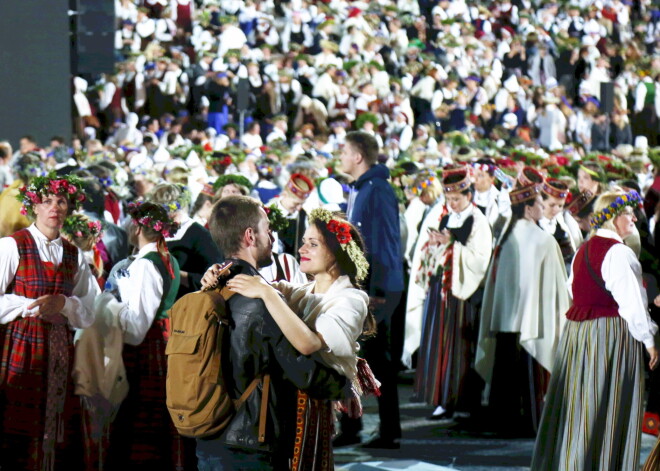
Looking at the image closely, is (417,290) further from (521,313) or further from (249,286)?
(249,286)

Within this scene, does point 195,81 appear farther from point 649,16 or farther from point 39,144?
point 649,16

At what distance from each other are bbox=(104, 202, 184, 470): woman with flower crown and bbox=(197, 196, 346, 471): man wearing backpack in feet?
7.61

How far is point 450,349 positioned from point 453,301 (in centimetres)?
35

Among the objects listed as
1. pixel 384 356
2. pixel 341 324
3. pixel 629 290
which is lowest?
pixel 384 356

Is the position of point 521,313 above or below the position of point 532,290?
below

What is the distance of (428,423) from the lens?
902 cm

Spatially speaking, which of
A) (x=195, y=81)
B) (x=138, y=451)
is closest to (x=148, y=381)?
(x=138, y=451)

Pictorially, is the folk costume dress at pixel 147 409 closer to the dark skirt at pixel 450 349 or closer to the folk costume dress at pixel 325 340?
the folk costume dress at pixel 325 340

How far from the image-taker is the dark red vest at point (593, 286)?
247 inches

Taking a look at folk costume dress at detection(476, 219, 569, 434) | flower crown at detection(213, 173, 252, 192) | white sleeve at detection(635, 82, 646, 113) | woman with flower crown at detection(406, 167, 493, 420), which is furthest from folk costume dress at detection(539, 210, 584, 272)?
white sleeve at detection(635, 82, 646, 113)

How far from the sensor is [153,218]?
6.63 metres

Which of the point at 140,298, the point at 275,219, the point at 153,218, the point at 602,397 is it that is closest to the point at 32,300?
the point at 140,298

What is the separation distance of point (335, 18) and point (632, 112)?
7198mm

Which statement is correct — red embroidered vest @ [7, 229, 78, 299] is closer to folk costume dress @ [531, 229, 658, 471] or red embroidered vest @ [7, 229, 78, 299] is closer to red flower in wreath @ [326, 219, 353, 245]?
red flower in wreath @ [326, 219, 353, 245]
